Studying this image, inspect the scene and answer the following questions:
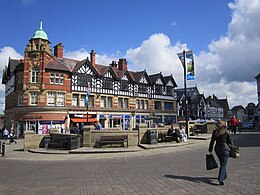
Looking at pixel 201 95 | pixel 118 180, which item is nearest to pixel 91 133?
pixel 118 180

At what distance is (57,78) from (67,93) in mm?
2579

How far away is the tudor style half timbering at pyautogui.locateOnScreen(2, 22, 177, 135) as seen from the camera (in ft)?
108

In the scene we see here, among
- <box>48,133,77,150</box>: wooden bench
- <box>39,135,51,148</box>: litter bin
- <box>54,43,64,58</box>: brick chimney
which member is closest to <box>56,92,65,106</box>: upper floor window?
<box>54,43,64,58</box>: brick chimney

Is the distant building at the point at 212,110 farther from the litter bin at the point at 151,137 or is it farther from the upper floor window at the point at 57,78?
the litter bin at the point at 151,137

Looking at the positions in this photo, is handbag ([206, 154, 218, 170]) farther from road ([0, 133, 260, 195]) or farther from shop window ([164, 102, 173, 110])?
shop window ([164, 102, 173, 110])

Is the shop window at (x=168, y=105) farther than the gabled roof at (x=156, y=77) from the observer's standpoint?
Yes

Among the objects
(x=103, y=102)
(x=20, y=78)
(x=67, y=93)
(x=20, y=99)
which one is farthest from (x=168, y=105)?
(x=20, y=78)

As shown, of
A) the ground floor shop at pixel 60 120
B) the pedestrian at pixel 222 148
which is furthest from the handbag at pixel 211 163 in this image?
the ground floor shop at pixel 60 120

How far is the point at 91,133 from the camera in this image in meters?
16.1

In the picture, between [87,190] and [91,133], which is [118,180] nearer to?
[87,190]

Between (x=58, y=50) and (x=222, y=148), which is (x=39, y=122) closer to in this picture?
(x=58, y=50)

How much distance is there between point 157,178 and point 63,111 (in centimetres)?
2826

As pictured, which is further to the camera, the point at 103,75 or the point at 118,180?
the point at 103,75

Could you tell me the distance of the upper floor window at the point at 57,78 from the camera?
111 ft
